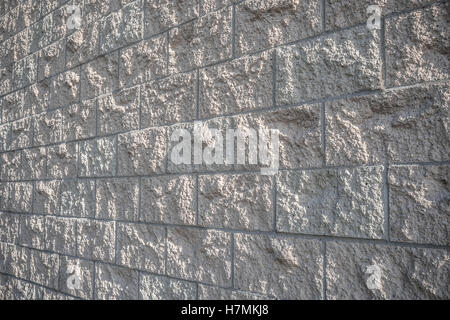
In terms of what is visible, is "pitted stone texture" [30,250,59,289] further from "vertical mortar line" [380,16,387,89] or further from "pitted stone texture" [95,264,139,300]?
"vertical mortar line" [380,16,387,89]

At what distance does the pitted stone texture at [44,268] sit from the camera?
3.19 metres

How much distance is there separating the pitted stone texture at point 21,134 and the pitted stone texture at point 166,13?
1619 mm

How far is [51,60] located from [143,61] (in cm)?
123

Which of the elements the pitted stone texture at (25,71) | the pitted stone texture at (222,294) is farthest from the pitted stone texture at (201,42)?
the pitted stone texture at (25,71)

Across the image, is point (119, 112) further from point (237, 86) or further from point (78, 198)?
point (237, 86)

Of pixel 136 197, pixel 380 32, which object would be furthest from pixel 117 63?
pixel 380 32

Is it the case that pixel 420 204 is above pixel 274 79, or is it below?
below

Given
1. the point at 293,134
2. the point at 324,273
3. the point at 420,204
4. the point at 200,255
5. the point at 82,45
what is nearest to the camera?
the point at 420,204

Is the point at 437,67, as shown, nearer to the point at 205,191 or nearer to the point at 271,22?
the point at 271,22

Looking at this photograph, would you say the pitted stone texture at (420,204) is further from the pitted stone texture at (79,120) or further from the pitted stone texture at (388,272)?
the pitted stone texture at (79,120)

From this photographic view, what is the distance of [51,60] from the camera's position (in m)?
3.40

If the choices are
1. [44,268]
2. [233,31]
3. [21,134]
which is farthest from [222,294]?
[21,134]

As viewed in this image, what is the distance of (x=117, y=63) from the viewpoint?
2777mm
